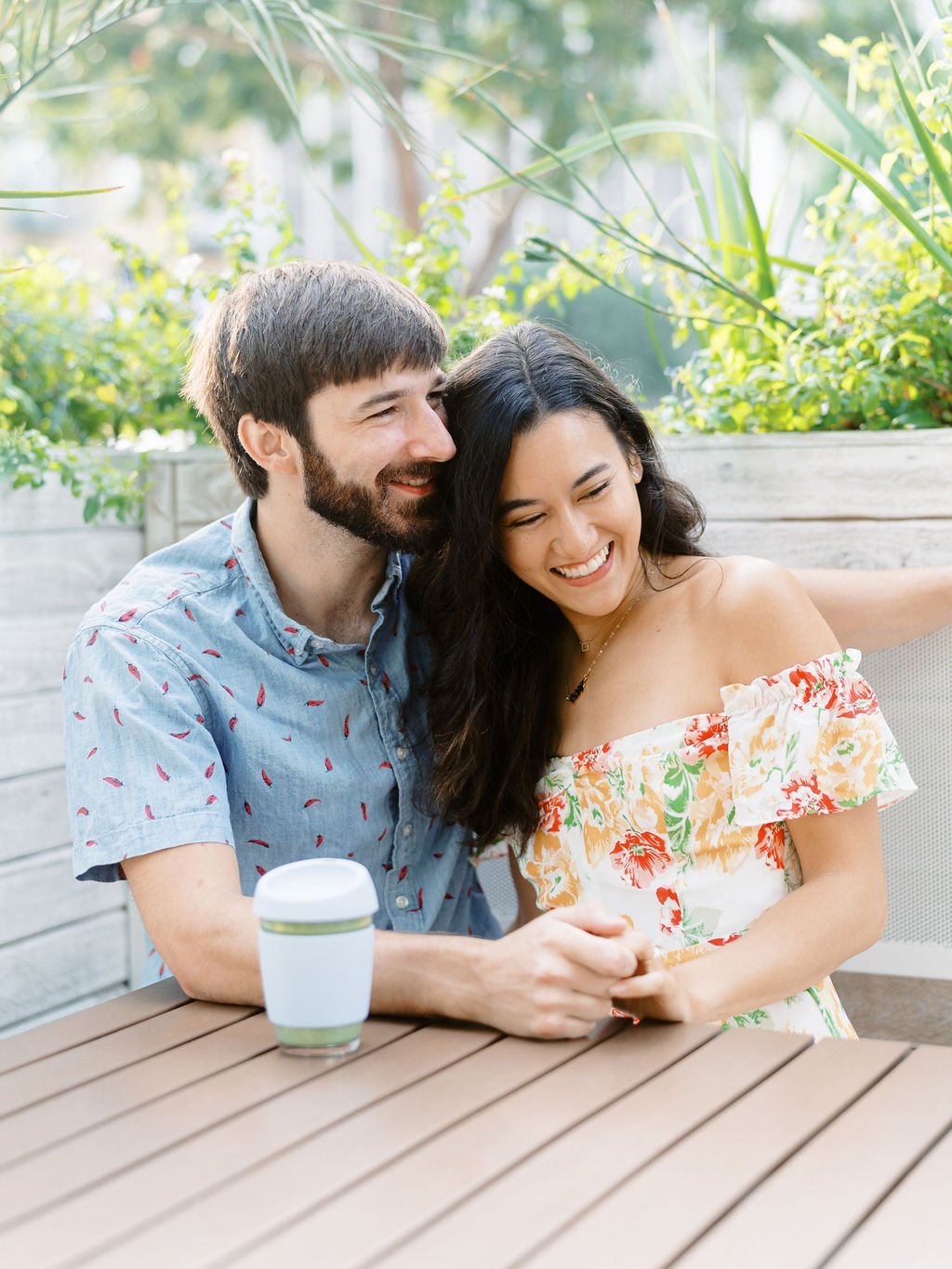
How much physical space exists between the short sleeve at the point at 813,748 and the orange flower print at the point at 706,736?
0.05 meters

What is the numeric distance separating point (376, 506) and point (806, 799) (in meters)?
0.69

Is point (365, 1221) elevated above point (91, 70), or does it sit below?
below

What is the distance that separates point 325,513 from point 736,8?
10.1 metres

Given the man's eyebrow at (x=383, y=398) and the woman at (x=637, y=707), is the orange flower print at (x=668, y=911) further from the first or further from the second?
the man's eyebrow at (x=383, y=398)

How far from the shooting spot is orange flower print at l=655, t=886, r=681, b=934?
1.81 m

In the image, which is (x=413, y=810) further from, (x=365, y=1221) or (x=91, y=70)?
(x=91, y=70)

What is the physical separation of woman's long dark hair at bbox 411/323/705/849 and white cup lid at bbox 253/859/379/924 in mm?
679

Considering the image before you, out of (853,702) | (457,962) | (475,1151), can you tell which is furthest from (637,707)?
(475,1151)

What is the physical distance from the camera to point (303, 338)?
1881mm

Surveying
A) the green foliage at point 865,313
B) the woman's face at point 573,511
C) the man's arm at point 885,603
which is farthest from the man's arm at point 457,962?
the green foliage at point 865,313

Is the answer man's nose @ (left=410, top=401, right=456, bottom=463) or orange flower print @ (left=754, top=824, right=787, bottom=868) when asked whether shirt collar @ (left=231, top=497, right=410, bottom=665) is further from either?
orange flower print @ (left=754, top=824, right=787, bottom=868)

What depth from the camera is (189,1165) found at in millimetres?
1026

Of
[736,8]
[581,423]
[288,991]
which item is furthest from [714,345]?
[736,8]

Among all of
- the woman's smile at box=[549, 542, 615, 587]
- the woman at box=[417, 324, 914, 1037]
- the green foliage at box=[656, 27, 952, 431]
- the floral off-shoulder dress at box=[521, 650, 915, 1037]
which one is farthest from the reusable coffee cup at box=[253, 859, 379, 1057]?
the green foliage at box=[656, 27, 952, 431]
